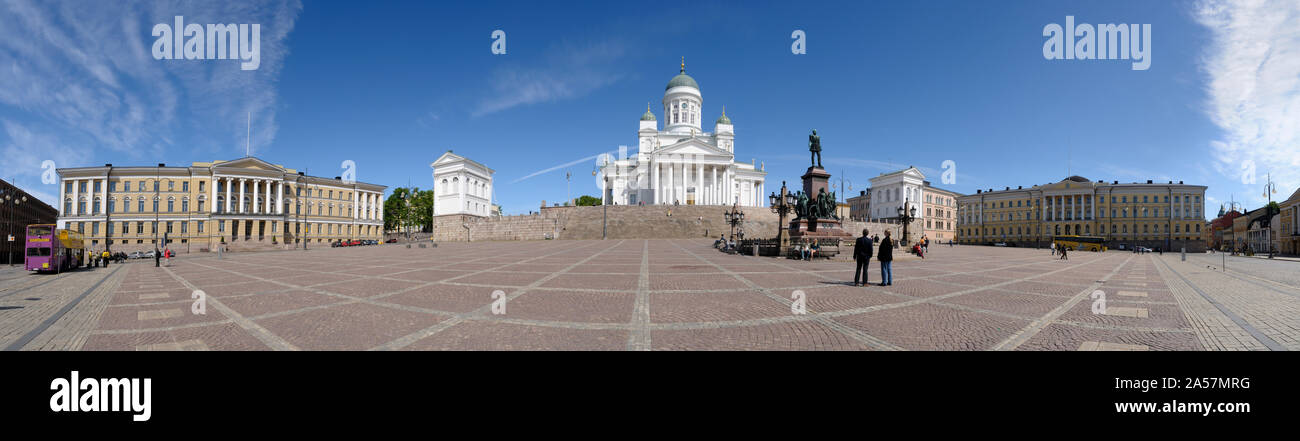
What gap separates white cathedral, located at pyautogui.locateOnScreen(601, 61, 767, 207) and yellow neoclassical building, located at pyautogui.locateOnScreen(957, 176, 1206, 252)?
144ft

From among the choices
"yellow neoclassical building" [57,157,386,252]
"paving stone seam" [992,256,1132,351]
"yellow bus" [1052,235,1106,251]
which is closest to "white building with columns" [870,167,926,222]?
"yellow bus" [1052,235,1106,251]

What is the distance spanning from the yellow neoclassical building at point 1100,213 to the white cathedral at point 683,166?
144 feet

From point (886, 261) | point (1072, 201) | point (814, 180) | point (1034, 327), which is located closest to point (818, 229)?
point (814, 180)

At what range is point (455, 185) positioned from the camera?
256ft

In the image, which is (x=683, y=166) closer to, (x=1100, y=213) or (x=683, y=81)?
(x=683, y=81)

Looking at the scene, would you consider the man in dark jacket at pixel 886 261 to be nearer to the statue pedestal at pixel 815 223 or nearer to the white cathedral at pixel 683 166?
the statue pedestal at pixel 815 223

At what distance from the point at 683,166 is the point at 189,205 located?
7003 cm

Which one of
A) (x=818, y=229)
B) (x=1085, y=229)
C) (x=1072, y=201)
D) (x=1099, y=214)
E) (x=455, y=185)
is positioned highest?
(x=455, y=185)

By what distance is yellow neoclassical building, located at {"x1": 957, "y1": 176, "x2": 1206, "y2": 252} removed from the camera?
218 feet

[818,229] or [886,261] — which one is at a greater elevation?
[818,229]

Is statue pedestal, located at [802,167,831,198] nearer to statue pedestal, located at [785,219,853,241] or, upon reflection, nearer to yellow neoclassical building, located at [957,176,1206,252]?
statue pedestal, located at [785,219,853,241]
